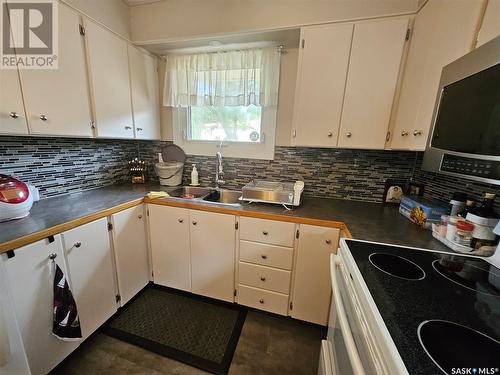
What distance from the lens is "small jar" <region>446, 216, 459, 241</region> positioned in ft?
3.10

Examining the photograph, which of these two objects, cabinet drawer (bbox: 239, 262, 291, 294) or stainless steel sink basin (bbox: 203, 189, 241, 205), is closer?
cabinet drawer (bbox: 239, 262, 291, 294)

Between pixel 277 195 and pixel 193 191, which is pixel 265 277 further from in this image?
pixel 193 191

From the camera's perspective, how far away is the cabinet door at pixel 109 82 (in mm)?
1431

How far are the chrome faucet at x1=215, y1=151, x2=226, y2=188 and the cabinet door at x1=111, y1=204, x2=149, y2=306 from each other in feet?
2.28

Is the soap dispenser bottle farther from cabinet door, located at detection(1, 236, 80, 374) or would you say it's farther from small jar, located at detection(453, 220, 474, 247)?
small jar, located at detection(453, 220, 474, 247)

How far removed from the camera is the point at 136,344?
1.36 m

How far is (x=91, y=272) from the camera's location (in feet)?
4.18

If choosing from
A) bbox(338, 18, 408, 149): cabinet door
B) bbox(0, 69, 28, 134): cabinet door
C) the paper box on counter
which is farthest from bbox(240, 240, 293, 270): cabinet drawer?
bbox(0, 69, 28, 134): cabinet door

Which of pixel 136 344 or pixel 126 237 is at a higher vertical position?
pixel 126 237

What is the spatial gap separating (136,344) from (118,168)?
154 cm

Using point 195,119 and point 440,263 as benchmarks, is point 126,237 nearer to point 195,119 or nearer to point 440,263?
point 195,119

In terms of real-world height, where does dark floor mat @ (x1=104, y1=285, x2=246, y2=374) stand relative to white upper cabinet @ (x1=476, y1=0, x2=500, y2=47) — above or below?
below

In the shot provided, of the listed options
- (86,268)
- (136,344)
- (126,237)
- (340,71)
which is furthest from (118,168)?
(340,71)

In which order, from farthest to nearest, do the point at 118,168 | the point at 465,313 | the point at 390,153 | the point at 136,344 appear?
1. the point at 118,168
2. the point at 390,153
3. the point at 136,344
4. the point at 465,313
